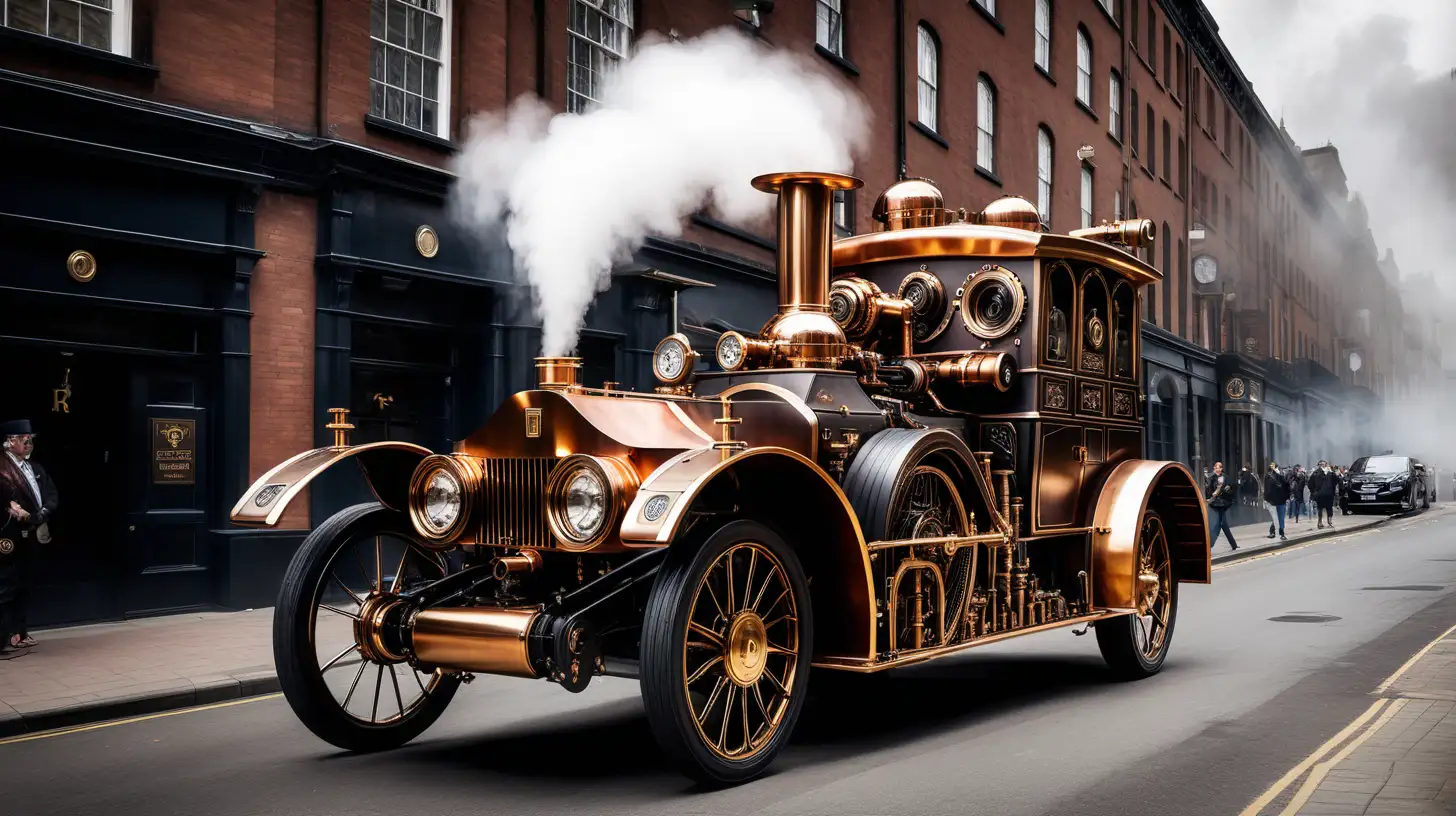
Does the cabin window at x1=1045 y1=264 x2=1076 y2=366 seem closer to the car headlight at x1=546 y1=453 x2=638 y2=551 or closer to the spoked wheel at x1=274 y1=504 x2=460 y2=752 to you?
the car headlight at x1=546 y1=453 x2=638 y2=551

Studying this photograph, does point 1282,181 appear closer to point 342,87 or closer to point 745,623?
point 342,87

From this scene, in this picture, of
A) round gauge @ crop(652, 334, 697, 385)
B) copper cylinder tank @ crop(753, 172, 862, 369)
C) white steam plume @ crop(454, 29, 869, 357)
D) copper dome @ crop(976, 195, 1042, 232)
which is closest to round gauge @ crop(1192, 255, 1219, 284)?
white steam plume @ crop(454, 29, 869, 357)

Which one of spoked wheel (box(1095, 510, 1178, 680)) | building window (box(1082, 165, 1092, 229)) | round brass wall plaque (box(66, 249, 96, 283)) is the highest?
building window (box(1082, 165, 1092, 229))

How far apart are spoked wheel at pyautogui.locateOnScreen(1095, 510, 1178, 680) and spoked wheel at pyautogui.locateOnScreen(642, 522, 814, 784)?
129 inches

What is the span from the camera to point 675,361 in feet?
23.1

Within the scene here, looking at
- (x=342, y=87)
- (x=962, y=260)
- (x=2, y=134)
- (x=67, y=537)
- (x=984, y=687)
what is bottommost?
(x=984, y=687)

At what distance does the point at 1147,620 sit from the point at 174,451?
824cm

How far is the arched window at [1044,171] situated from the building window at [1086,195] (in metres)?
2.31

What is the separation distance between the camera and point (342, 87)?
42.1 feet

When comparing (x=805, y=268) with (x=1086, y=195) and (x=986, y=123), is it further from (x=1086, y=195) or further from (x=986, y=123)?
(x=1086, y=195)

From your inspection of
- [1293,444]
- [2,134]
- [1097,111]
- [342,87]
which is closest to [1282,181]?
[1293,444]

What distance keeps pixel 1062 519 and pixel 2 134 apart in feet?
27.5

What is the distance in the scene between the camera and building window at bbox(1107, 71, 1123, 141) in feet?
104

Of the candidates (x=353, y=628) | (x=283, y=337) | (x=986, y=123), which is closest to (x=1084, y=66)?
(x=986, y=123)
